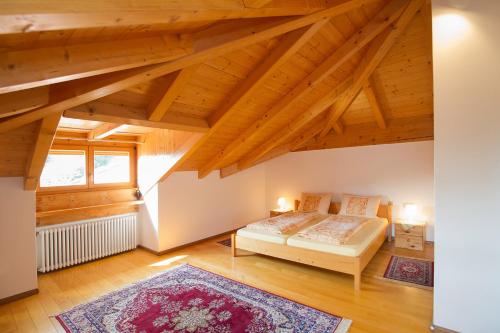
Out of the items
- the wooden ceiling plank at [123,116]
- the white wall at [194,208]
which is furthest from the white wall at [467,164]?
the white wall at [194,208]

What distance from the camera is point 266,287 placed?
308 cm

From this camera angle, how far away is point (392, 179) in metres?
4.80

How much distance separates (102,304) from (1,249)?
129 centimetres

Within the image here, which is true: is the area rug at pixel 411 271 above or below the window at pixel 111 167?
below

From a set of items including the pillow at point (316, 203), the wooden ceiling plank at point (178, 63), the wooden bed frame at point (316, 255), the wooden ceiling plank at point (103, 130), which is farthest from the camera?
the pillow at point (316, 203)

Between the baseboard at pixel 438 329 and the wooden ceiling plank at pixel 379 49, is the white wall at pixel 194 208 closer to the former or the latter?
the wooden ceiling plank at pixel 379 49

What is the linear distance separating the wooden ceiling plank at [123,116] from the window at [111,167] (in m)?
2.05

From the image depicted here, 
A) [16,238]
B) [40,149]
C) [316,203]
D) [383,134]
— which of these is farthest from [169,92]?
[383,134]

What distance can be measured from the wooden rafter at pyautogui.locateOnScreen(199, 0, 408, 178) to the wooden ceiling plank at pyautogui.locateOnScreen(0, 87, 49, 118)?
2457mm

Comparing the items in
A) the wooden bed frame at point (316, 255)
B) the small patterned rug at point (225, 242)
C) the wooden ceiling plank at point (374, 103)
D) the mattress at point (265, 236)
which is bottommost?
the small patterned rug at point (225, 242)

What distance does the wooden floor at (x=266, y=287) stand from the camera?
2.44 m

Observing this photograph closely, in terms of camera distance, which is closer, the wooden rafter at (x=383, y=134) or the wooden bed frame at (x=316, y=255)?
the wooden bed frame at (x=316, y=255)

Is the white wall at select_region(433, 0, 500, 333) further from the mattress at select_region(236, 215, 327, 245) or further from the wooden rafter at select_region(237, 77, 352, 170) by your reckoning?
the mattress at select_region(236, 215, 327, 245)

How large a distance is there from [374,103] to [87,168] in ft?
15.2
